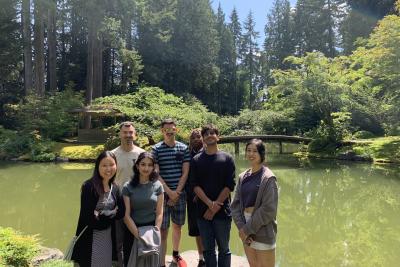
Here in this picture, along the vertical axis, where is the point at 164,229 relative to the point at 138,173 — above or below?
below

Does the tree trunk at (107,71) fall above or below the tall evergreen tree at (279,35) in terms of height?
Answer: below

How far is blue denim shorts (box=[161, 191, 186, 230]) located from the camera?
4.23 m

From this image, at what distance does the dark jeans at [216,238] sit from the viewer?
3953mm

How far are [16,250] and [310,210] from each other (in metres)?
6.51

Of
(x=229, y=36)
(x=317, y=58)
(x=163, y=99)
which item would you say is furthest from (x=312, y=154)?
(x=229, y=36)

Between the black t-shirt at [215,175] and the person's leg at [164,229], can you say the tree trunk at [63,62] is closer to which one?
the person's leg at [164,229]

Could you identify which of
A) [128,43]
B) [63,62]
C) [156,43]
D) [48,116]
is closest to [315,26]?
[156,43]

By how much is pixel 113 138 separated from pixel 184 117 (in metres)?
4.11

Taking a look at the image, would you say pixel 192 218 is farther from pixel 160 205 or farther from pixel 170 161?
pixel 160 205

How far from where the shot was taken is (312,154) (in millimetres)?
19125

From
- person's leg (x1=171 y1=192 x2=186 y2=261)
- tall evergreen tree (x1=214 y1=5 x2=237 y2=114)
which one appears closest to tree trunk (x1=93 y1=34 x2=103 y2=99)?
tall evergreen tree (x1=214 y1=5 x2=237 y2=114)

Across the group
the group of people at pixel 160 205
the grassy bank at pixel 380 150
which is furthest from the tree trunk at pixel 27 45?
the group of people at pixel 160 205

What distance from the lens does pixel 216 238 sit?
3.99 metres

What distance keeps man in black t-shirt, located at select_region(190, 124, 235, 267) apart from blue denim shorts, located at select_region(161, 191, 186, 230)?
1.20ft
